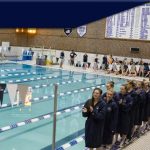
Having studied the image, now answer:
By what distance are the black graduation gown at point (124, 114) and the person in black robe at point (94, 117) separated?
1.17m

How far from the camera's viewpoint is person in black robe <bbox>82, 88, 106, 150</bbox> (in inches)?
197

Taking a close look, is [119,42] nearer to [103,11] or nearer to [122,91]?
[122,91]

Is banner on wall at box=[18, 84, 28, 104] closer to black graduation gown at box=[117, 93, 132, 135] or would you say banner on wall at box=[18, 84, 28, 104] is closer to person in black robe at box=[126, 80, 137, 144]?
black graduation gown at box=[117, 93, 132, 135]

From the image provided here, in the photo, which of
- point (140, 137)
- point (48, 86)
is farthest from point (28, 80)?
point (140, 137)

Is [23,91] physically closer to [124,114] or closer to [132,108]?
[124,114]

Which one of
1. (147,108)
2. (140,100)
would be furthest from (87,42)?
(140,100)

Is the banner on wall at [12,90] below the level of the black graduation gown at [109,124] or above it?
above

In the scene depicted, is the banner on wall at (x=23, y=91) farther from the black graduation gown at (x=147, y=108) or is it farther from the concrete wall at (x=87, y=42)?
the concrete wall at (x=87, y=42)

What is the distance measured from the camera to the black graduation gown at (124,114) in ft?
20.5

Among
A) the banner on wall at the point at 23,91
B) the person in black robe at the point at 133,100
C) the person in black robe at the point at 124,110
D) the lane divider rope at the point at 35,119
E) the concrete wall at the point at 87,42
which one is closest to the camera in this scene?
the banner on wall at the point at 23,91

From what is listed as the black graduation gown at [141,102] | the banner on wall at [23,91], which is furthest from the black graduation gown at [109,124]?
the banner on wall at [23,91]

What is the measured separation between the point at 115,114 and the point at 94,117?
1.00 m

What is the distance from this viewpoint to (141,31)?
2283 centimetres

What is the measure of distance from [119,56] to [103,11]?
2296 cm
